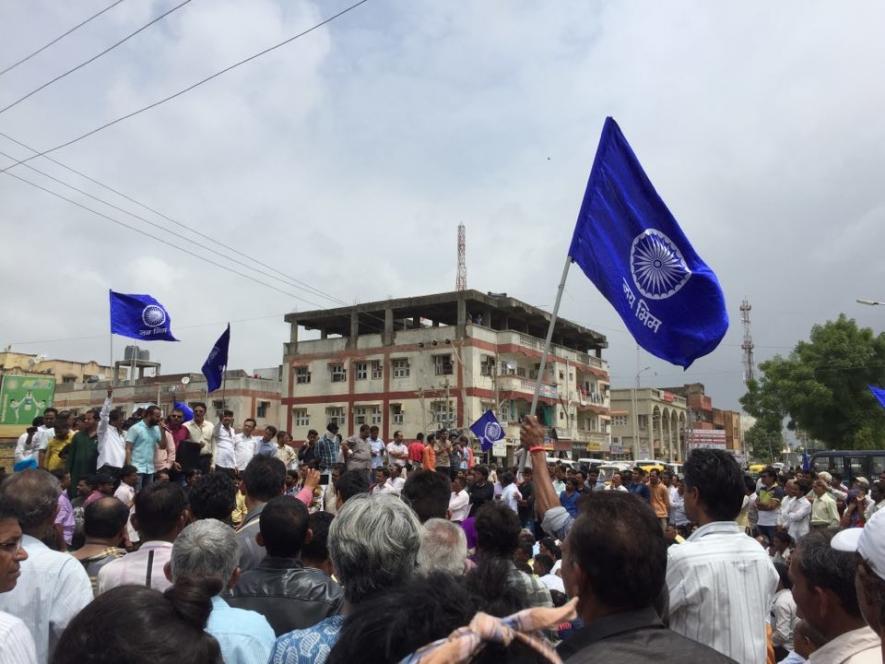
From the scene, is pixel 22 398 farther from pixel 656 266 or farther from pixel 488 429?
pixel 656 266

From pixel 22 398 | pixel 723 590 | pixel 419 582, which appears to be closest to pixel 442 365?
pixel 22 398

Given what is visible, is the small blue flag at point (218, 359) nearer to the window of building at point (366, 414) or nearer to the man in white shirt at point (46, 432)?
the man in white shirt at point (46, 432)

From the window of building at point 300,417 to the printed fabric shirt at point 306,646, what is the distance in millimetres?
51003

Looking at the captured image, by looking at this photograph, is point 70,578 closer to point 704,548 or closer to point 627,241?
point 704,548

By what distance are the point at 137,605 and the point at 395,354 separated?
158ft

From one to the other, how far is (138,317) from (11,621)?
11561 mm

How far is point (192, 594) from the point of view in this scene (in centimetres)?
163

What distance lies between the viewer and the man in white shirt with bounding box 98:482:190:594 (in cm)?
366

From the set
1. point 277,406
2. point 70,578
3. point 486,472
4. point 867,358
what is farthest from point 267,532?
point 277,406

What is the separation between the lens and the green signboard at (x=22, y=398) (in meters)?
24.2

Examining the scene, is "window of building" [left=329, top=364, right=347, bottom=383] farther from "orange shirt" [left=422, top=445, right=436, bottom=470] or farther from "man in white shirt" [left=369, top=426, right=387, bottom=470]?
"man in white shirt" [left=369, top=426, right=387, bottom=470]

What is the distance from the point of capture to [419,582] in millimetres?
1579

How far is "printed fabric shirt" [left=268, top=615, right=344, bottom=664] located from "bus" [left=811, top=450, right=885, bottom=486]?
25.8 m

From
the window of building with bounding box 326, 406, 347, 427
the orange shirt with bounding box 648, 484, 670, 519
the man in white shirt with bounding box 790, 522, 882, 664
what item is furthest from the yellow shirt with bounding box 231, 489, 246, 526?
the window of building with bounding box 326, 406, 347, 427
